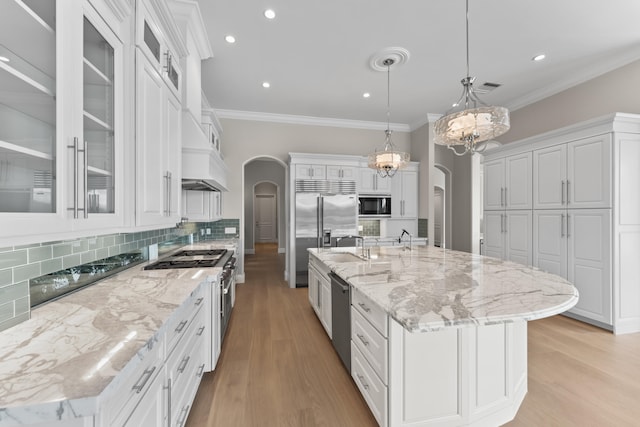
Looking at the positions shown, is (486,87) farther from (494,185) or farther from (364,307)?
(364,307)

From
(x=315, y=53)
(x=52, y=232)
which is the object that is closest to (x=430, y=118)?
(x=315, y=53)

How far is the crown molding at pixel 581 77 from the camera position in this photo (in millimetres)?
3174

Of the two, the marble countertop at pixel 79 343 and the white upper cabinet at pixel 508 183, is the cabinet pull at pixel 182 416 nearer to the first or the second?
the marble countertop at pixel 79 343

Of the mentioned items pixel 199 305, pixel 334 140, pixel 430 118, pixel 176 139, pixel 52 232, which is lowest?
pixel 199 305

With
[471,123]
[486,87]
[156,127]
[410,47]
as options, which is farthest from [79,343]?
[486,87]

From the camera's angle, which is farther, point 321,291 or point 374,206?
point 374,206

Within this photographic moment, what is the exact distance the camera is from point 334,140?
5.50m

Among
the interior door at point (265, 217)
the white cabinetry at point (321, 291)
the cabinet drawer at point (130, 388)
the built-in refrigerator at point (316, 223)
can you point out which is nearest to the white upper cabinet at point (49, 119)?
the cabinet drawer at point (130, 388)

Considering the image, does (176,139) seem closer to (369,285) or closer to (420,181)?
(369,285)

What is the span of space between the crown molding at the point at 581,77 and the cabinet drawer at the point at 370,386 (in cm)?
449

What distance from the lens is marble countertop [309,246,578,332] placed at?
1173 mm

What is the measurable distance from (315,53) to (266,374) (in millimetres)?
3385

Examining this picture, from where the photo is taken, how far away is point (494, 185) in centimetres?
430

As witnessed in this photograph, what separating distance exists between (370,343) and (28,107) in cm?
189
